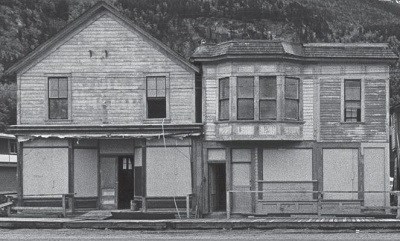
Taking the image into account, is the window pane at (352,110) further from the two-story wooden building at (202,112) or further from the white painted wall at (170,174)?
the white painted wall at (170,174)

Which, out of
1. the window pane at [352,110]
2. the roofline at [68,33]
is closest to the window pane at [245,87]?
the roofline at [68,33]

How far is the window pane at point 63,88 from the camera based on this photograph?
35719 millimetres

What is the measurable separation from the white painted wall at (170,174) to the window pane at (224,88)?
2759mm

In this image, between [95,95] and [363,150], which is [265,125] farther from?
[95,95]

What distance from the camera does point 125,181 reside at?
37281 millimetres

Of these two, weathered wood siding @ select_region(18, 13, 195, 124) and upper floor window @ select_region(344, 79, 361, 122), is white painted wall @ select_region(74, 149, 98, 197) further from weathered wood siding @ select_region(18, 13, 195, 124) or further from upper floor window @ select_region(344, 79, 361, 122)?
upper floor window @ select_region(344, 79, 361, 122)

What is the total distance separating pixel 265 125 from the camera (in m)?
34.3

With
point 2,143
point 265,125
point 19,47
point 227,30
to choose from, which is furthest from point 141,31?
point 227,30

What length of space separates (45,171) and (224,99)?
837 cm

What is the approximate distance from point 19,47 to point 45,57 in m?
86.7

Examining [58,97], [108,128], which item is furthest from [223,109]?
[58,97]

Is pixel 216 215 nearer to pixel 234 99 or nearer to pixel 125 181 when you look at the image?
pixel 125 181

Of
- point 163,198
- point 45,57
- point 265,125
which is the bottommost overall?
point 163,198

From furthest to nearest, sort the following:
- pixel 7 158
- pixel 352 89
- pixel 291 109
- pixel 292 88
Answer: pixel 7 158 → pixel 352 89 → pixel 292 88 → pixel 291 109
